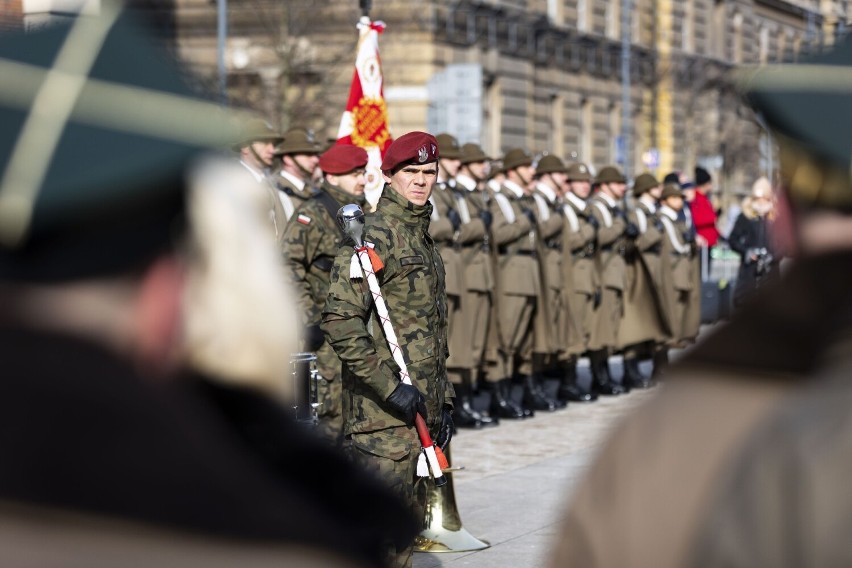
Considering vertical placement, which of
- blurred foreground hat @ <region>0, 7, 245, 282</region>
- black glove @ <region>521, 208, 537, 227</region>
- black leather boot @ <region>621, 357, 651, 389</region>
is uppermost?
blurred foreground hat @ <region>0, 7, 245, 282</region>

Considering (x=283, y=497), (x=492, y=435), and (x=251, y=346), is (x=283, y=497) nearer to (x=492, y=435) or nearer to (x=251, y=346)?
(x=251, y=346)

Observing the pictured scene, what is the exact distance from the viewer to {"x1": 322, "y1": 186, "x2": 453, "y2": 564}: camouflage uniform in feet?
20.3

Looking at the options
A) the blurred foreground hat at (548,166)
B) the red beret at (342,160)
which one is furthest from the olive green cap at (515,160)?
the red beret at (342,160)

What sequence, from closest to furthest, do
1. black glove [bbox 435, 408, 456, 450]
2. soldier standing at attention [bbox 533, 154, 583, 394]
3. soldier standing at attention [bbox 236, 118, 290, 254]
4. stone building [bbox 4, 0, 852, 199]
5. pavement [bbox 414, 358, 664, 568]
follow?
black glove [bbox 435, 408, 456, 450]
pavement [bbox 414, 358, 664, 568]
soldier standing at attention [bbox 236, 118, 290, 254]
soldier standing at attention [bbox 533, 154, 583, 394]
stone building [bbox 4, 0, 852, 199]

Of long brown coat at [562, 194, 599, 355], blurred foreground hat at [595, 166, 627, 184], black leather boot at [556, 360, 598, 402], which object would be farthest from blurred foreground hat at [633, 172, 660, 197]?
black leather boot at [556, 360, 598, 402]

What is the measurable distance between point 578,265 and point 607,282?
63 cm

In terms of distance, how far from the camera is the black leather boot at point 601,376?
1581 cm

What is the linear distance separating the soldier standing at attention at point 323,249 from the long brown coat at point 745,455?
21.1 ft

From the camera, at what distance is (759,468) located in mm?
1532

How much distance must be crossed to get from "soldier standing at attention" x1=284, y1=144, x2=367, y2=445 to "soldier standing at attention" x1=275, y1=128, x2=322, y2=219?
646 mm

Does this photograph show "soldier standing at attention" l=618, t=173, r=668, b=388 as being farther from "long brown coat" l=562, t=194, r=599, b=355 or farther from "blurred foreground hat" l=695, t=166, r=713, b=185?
"blurred foreground hat" l=695, t=166, r=713, b=185

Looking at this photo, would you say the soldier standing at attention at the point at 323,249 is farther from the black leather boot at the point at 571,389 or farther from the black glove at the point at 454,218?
the black leather boot at the point at 571,389

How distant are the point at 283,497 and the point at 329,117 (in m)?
31.1

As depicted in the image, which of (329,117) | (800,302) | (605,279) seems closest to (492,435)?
(605,279)
